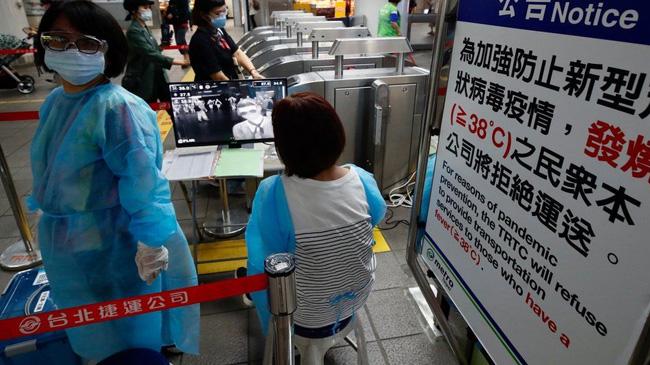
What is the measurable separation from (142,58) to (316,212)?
3.25m

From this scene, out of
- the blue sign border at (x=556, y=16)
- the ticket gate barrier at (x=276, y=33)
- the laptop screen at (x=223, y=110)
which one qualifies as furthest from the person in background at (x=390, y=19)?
the blue sign border at (x=556, y=16)

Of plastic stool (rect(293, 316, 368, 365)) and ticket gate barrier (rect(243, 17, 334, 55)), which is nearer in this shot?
plastic stool (rect(293, 316, 368, 365))

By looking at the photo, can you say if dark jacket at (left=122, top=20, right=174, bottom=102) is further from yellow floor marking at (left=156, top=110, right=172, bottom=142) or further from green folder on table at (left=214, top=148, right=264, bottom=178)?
green folder on table at (left=214, top=148, right=264, bottom=178)

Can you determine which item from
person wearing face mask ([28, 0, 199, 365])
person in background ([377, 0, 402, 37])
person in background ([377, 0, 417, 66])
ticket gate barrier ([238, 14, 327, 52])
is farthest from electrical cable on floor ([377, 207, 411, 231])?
ticket gate barrier ([238, 14, 327, 52])

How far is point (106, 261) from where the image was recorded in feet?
5.22

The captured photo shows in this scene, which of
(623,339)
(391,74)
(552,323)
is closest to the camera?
(623,339)

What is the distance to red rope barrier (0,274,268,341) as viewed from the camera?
3.70 feet

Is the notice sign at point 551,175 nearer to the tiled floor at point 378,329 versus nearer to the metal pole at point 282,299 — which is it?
the metal pole at point 282,299

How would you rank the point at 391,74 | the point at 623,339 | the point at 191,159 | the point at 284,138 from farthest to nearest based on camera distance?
the point at 391,74 < the point at 191,159 < the point at 284,138 < the point at 623,339

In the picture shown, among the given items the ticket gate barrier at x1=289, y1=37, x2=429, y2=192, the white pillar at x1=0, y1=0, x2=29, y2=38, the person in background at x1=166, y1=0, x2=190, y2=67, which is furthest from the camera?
the white pillar at x1=0, y1=0, x2=29, y2=38

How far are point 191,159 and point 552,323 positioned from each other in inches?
82.7

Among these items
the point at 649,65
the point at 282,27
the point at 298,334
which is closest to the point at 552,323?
the point at 649,65

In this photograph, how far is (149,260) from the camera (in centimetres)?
156

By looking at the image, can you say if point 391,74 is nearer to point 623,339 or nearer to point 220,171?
point 220,171
